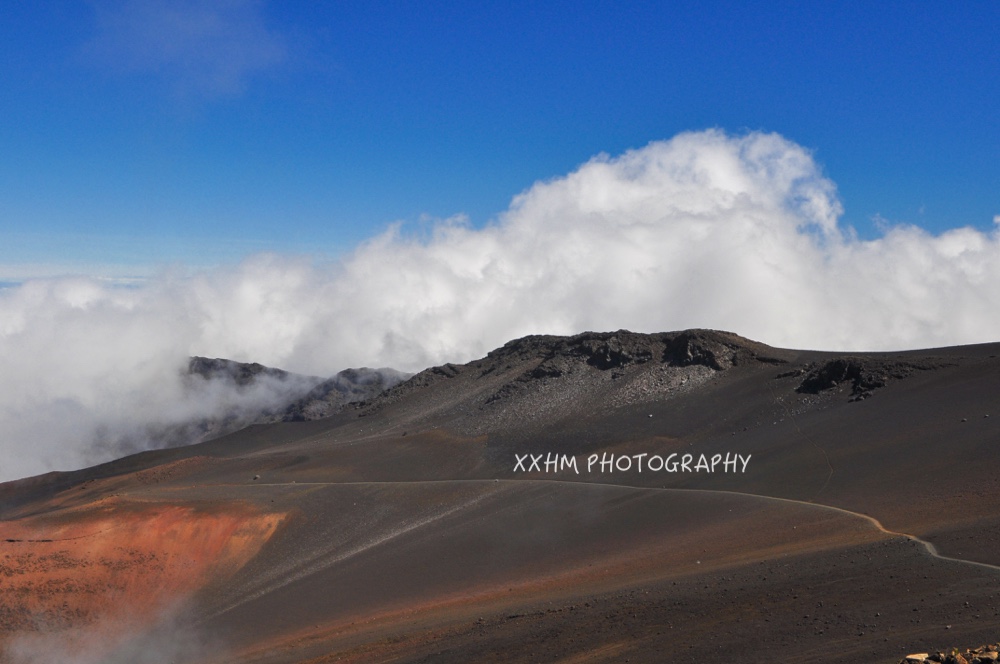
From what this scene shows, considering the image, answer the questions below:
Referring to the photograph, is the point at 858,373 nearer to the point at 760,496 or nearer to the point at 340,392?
the point at 760,496

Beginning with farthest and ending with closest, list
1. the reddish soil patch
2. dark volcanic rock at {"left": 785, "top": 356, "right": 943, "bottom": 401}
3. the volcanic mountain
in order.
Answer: dark volcanic rock at {"left": 785, "top": 356, "right": 943, "bottom": 401}, the reddish soil patch, the volcanic mountain

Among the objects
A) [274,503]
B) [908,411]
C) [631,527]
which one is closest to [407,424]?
[274,503]

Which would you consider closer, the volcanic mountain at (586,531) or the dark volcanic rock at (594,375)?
the volcanic mountain at (586,531)

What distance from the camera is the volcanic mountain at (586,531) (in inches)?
747

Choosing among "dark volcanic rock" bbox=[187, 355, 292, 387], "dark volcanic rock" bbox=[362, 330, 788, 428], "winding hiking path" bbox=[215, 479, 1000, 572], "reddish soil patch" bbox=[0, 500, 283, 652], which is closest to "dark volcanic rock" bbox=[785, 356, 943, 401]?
"dark volcanic rock" bbox=[362, 330, 788, 428]

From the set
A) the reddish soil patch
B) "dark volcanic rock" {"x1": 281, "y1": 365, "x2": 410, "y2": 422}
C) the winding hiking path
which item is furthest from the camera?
"dark volcanic rock" {"x1": 281, "y1": 365, "x2": 410, "y2": 422}

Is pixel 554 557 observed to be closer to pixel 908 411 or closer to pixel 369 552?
pixel 369 552

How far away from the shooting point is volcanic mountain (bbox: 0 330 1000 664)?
18984mm

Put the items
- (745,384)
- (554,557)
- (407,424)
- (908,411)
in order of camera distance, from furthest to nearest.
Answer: (407,424) < (745,384) < (908,411) < (554,557)

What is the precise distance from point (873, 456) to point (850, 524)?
7851 millimetres

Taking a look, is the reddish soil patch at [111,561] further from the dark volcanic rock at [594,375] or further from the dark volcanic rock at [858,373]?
the dark volcanic rock at [858,373]

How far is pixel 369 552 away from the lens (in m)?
33.1

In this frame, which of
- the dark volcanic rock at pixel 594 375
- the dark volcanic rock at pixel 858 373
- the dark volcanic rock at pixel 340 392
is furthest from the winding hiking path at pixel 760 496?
the dark volcanic rock at pixel 340 392

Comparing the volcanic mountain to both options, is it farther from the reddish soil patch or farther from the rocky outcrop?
the rocky outcrop
